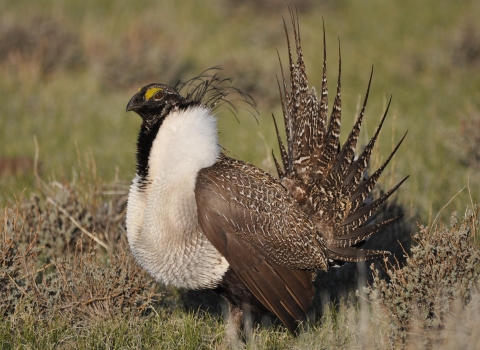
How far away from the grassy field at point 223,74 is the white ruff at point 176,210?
16.8 inches

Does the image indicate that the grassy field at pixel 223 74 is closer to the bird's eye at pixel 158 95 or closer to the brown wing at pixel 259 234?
the brown wing at pixel 259 234

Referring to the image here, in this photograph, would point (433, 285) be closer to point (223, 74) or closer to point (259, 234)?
point (259, 234)

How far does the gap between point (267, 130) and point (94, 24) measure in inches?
198

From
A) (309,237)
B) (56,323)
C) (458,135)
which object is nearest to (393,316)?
(309,237)

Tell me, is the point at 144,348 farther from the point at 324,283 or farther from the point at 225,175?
the point at 324,283

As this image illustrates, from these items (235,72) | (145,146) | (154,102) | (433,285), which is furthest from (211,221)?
(235,72)

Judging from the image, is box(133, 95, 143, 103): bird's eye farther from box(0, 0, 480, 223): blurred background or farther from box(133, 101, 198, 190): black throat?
box(0, 0, 480, 223): blurred background

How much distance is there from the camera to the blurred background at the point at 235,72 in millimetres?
6246

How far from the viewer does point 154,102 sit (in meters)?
3.39

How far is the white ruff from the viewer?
3.21 meters

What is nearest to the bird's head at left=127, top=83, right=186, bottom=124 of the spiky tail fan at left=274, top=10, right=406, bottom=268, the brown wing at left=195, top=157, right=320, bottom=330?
the brown wing at left=195, top=157, right=320, bottom=330

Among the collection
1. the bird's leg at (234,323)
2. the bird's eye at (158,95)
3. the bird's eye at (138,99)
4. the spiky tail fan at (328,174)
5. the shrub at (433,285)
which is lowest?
the bird's leg at (234,323)

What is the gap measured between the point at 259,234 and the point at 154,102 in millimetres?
840

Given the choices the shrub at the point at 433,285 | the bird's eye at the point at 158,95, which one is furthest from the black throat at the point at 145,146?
the shrub at the point at 433,285
